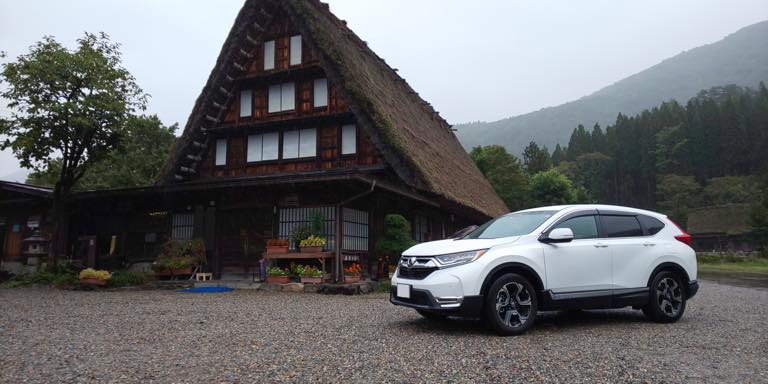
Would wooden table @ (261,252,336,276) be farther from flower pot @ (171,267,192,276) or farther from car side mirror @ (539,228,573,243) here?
car side mirror @ (539,228,573,243)

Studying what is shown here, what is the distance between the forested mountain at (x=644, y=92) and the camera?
141 m

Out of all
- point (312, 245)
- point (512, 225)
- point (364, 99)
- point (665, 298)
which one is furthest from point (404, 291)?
point (364, 99)

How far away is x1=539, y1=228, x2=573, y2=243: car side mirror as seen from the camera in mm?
5688

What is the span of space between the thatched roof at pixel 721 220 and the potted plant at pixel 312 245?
4571cm

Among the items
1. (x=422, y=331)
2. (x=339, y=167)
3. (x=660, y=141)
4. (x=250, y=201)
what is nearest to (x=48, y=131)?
(x=250, y=201)

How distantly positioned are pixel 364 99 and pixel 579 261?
9.09 m

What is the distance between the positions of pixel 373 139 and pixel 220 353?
31.4ft

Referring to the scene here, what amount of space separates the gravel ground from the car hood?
945 mm

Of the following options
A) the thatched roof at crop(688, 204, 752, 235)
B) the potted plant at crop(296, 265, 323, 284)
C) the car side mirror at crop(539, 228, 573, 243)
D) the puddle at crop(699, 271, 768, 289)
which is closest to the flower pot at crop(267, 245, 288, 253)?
the potted plant at crop(296, 265, 323, 284)

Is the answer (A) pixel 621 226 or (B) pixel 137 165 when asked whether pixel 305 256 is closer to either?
(A) pixel 621 226

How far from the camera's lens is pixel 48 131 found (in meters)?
13.5

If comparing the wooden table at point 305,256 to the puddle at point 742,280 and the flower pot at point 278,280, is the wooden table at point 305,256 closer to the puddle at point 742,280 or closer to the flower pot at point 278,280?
→ the flower pot at point 278,280

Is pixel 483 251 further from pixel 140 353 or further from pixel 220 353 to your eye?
pixel 140 353

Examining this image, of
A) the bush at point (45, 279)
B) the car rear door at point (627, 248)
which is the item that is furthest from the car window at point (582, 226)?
the bush at point (45, 279)
